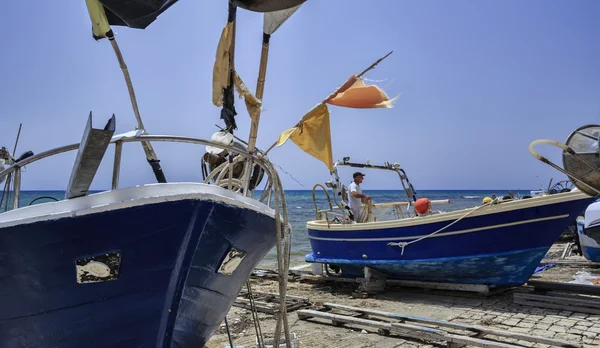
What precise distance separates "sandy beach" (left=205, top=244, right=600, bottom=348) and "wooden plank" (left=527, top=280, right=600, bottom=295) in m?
0.50

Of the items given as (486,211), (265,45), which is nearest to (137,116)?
(265,45)

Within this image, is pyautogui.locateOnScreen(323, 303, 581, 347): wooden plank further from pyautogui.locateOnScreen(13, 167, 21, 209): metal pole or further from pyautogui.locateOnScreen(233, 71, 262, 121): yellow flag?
pyautogui.locateOnScreen(13, 167, 21, 209): metal pole

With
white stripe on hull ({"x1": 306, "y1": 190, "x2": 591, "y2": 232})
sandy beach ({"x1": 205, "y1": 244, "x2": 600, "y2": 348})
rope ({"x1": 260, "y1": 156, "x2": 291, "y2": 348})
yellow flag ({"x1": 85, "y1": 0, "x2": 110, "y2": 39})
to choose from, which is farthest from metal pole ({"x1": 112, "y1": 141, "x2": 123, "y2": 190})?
white stripe on hull ({"x1": 306, "y1": 190, "x2": 591, "y2": 232})

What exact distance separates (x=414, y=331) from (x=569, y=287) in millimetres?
3725

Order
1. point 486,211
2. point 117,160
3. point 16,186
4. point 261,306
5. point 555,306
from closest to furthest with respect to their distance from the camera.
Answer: point 117,160
point 16,186
point 555,306
point 261,306
point 486,211

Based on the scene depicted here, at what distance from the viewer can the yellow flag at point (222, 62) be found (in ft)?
14.1

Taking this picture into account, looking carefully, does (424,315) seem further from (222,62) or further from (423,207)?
(222,62)

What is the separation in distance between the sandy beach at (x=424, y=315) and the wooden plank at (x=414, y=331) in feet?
0.31

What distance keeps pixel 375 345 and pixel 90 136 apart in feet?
14.0

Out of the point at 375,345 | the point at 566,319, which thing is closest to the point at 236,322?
the point at 375,345

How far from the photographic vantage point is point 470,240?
317 inches

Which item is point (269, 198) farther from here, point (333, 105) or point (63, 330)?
point (63, 330)

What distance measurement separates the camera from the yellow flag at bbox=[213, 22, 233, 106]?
14.1 ft

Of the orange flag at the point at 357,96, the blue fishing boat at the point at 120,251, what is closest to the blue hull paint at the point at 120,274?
the blue fishing boat at the point at 120,251
